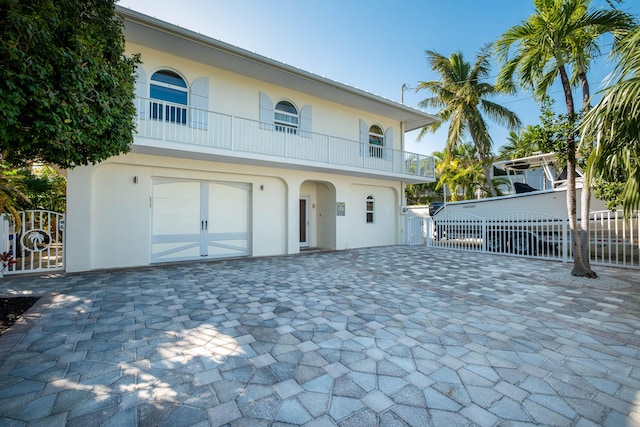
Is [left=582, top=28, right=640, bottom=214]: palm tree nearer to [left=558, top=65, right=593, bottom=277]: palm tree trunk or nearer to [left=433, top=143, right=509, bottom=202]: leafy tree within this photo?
[left=558, top=65, right=593, bottom=277]: palm tree trunk

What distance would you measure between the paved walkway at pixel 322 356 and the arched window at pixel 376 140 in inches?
313

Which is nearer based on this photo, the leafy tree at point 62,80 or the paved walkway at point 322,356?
the paved walkway at point 322,356

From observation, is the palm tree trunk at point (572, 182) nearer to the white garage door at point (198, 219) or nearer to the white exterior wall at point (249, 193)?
the white exterior wall at point (249, 193)

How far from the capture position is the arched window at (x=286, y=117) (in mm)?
10203

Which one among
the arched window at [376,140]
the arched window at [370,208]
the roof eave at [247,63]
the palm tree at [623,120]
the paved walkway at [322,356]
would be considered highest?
the roof eave at [247,63]

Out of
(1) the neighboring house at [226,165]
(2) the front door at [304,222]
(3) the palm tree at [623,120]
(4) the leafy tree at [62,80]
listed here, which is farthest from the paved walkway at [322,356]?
(2) the front door at [304,222]

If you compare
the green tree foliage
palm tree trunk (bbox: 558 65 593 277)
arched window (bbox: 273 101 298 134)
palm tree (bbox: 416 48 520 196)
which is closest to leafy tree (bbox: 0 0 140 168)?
arched window (bbox: 273 101 298 134)

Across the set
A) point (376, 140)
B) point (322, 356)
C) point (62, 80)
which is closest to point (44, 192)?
point (62, 80)

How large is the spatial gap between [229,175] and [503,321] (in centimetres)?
833

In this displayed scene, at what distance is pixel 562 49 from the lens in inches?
248

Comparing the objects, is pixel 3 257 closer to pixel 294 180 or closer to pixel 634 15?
pixel 294 180

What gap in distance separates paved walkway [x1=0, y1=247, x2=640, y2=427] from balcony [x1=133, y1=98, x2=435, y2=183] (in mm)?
3968

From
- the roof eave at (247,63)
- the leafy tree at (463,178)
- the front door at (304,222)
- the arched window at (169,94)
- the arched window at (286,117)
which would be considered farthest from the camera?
the leafy tree at (463,178)

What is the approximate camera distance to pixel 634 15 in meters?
5.79
